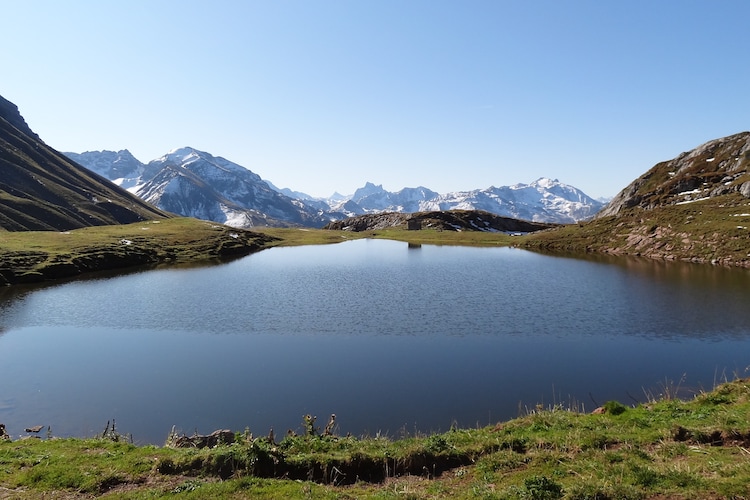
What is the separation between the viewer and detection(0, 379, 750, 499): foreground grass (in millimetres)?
14133

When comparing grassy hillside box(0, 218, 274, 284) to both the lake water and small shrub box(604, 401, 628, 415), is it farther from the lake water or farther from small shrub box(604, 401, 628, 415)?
small shrub box(604, 401, 628, 415)

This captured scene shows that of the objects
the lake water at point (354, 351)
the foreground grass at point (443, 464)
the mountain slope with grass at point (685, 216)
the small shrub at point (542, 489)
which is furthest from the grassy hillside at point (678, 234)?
the small shrub at point (542, 489)

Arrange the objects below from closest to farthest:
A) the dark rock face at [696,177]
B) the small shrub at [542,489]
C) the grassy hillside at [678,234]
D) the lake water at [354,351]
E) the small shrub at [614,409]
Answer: the small shrub at [542,489]
the small shrub at [614,409]
the lake water at [354,351]
the grassy hillside at [678,234]
the dark rock face at [696,177]

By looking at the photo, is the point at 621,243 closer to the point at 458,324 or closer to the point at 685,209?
the point at 685,209

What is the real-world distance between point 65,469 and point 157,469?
3.68 m

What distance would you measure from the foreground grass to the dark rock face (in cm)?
14353

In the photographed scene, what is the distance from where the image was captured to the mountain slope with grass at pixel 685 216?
10444 cm

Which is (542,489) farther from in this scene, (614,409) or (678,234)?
(678,234)

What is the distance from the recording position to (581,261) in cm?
11369

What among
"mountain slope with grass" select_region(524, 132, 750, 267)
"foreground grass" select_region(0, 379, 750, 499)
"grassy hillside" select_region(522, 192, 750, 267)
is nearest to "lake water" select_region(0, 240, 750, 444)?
"foreground grass" select_region(0, 379, 750, 499)

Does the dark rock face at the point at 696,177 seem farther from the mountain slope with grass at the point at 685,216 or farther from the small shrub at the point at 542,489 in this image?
the small shrub at the point at 542,489

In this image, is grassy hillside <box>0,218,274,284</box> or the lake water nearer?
the lake water

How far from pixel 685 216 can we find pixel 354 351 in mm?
125556

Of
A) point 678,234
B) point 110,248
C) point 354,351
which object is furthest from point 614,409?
point 110,248
